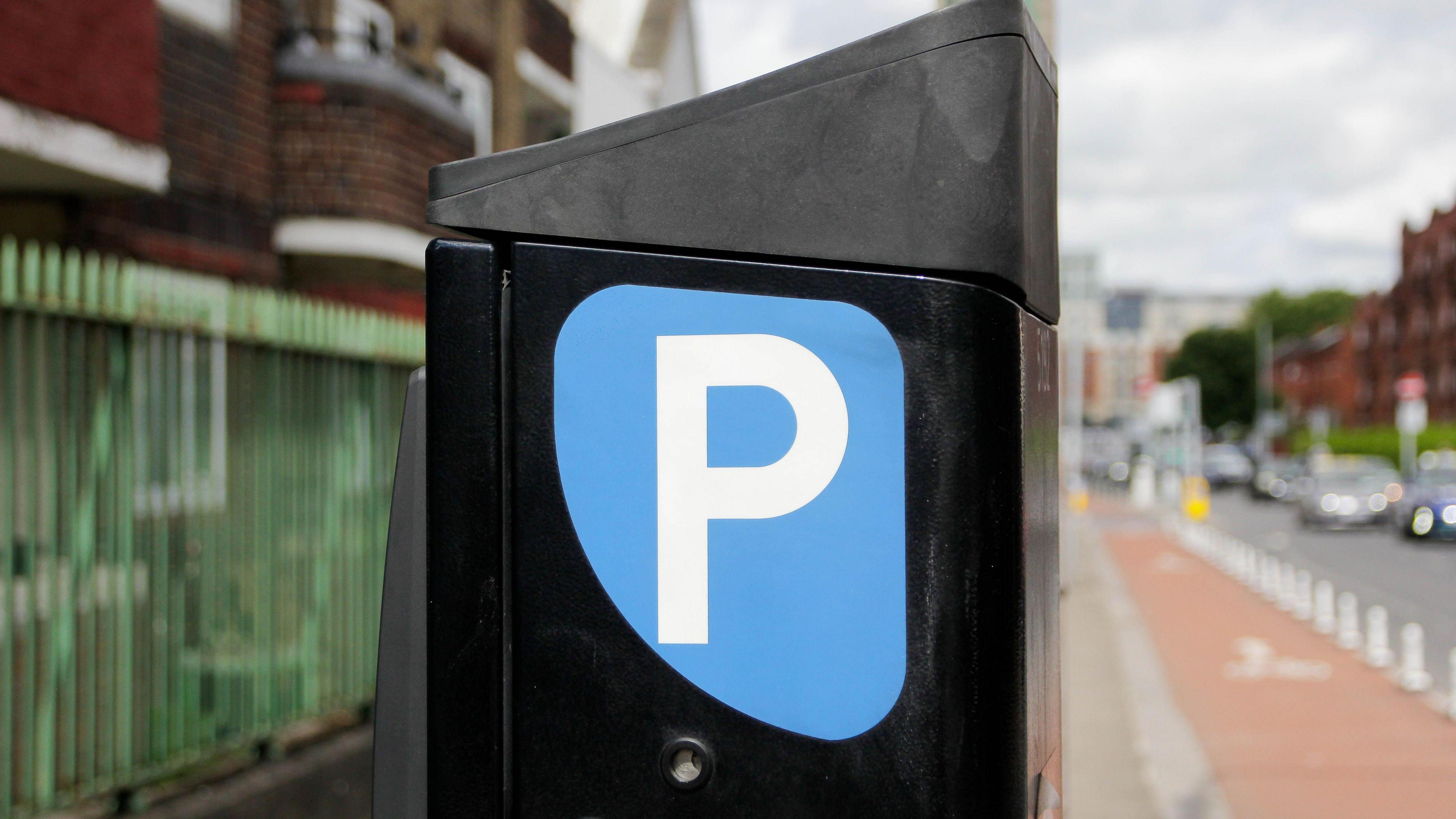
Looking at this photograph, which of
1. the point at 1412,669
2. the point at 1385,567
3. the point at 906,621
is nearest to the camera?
the point at 906,621

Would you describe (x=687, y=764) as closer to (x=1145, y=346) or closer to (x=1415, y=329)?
(x=1415, y=329)


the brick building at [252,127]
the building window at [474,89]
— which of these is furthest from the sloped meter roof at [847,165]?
the building window at [474,89]

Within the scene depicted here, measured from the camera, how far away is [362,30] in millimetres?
9125

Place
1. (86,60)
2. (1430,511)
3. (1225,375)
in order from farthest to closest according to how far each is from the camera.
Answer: (1225,375), (1430,511), (86,60)

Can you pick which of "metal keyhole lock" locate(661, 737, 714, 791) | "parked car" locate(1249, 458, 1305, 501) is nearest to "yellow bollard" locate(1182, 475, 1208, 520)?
"parked car" locate(1249, 458, 1305, 501)

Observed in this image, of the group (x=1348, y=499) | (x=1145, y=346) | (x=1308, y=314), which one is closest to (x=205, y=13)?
(x=1348, y=499)

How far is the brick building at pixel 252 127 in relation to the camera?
573 cm

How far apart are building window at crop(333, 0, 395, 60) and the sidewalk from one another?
20.2 ft

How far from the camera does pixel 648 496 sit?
1400mm

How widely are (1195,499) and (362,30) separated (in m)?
19.3

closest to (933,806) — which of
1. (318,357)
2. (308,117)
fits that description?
(318,357)

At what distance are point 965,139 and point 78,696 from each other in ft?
13.4

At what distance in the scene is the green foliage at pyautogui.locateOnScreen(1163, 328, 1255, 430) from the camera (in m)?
88.1

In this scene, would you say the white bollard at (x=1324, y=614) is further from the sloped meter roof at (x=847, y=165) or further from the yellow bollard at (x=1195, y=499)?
the sloped meter roof at (x=847, y=165)
